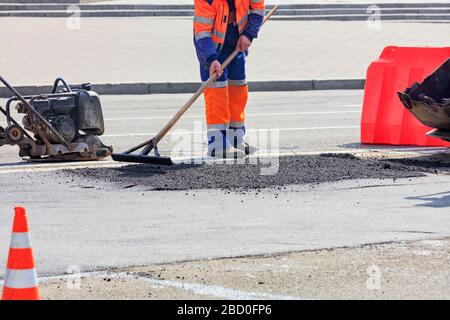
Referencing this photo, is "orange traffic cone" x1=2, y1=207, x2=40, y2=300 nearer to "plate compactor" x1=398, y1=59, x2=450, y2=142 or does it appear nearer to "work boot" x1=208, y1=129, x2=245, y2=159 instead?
"work boot" x1=208, y1=129, x2=245, y2=159

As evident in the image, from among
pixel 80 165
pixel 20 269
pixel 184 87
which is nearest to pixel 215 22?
pixel 80 165

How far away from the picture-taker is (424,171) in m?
10.0

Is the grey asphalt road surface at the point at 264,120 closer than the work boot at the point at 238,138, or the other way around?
the work boot at the point at 238,138

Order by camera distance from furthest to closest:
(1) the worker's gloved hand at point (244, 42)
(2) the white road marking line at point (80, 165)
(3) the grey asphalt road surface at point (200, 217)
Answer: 1. (1) the worker's gloved hand at point (244, 42)
2. (2) the white road marking line at point (80, 165)
3. (3) the grey asphalt road surface at point (200, 217)

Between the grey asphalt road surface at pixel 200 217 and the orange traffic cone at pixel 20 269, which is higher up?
the orange traffic cone at pixel 20 269

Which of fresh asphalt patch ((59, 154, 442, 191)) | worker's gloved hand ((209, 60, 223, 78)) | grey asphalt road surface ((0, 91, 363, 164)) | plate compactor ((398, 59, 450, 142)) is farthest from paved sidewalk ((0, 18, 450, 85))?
fresh asphalt patch ((59, 154, 442, 191))

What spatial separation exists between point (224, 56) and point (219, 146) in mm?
835

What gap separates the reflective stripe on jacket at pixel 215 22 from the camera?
416 inches

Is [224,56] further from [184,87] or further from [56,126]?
[184,87]

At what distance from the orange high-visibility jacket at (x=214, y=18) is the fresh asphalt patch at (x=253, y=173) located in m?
1.19

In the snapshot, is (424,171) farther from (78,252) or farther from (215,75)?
(78,252)

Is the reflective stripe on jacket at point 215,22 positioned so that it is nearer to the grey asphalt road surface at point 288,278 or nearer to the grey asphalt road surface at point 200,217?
the grey asphalt road surface at point 200,217

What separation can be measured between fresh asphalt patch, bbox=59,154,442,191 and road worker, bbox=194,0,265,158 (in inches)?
22.0

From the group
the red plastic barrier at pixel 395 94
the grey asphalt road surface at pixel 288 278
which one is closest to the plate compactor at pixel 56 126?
the red plastic barrier at pixel 395 94
